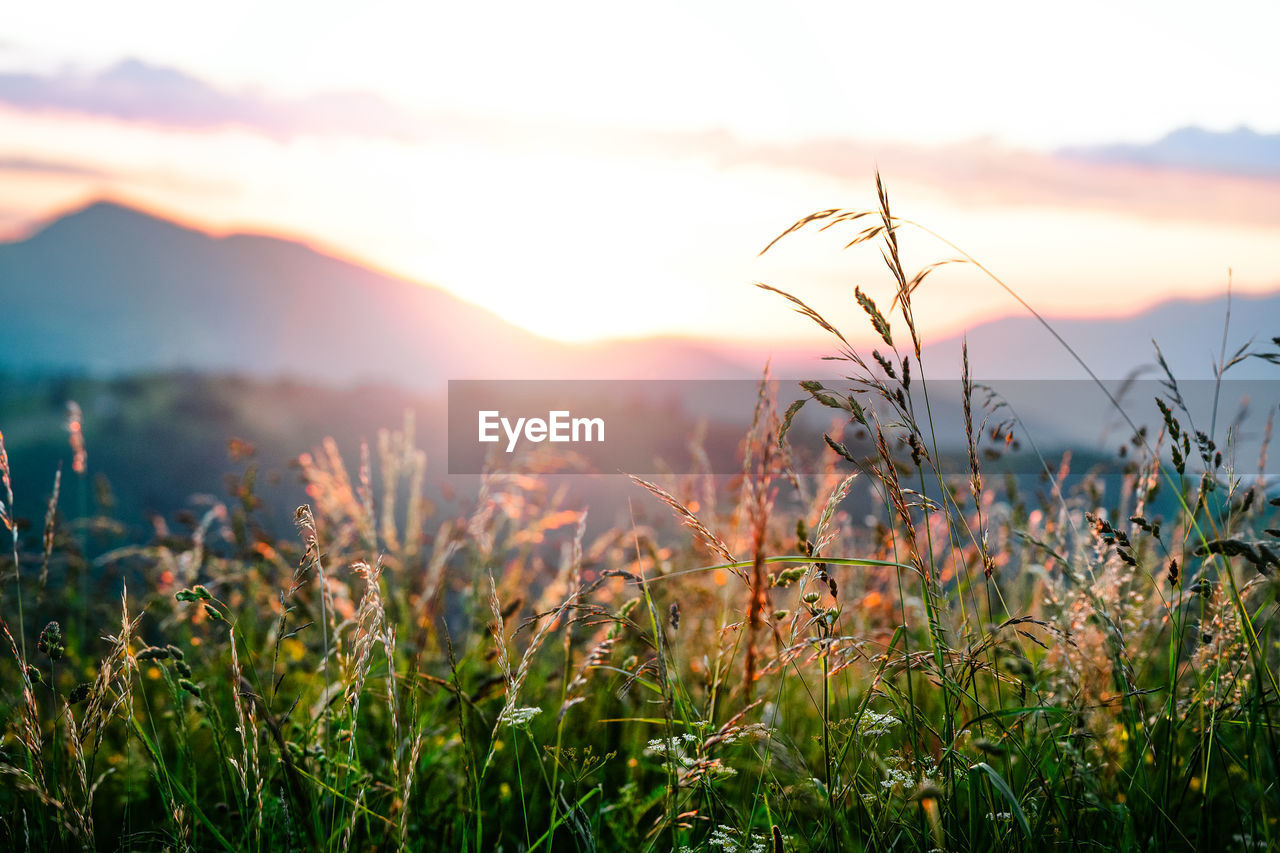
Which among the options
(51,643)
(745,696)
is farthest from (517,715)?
(51,643)

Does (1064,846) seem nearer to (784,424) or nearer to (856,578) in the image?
(784,424)

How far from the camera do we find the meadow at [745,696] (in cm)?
132

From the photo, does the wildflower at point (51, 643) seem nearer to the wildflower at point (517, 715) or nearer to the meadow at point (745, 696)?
the meadow at point (745, 696)

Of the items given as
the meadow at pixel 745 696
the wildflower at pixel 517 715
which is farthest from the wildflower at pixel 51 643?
the wildflower at pixel 517 715

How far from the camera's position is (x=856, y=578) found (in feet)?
10.8

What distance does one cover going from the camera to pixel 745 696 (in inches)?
61.5

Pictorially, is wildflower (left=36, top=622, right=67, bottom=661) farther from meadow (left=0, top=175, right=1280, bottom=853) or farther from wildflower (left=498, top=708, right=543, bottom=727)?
wildflower (left=498, top=708, right=543, bottom=727)

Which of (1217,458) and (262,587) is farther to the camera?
(262,587)

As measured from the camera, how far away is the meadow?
52.1 inches

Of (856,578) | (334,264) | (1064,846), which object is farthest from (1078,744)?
(334,264)

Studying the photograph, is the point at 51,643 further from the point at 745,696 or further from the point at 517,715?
the point at 745,696

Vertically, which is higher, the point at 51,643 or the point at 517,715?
the point at 51,643

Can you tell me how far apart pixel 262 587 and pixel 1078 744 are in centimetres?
306

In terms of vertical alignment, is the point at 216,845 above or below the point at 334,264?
below
